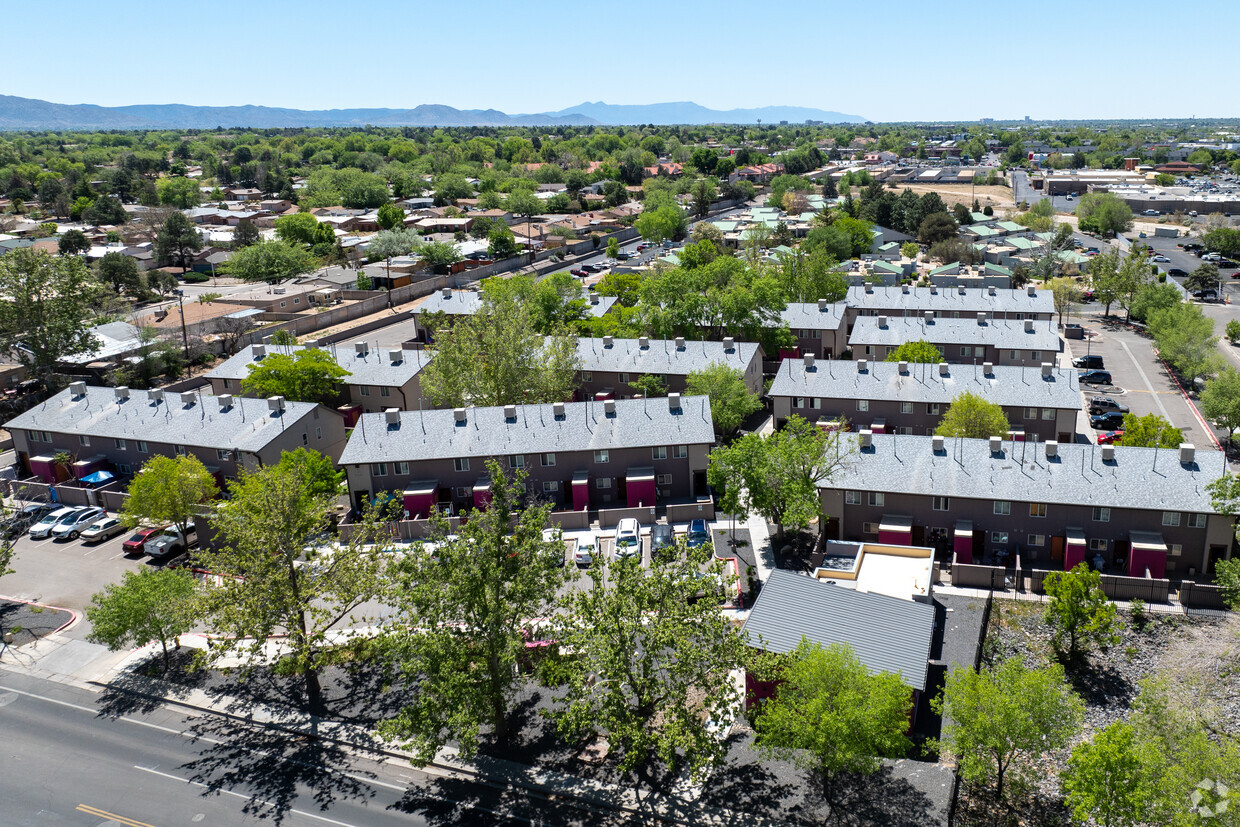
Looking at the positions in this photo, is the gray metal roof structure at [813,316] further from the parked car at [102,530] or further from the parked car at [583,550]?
the parked car at [102,530]

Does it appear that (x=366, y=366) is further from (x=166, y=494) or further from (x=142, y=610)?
(x=142, y=610)

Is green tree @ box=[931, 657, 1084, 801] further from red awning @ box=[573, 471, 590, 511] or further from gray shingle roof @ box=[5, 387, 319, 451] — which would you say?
gray shingle roof @ box=[5, 387, 319, 451]

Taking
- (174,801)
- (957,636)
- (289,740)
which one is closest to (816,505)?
(957,636)

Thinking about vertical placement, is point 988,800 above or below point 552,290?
below

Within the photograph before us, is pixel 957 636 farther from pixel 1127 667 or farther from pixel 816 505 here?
pixel 816 505

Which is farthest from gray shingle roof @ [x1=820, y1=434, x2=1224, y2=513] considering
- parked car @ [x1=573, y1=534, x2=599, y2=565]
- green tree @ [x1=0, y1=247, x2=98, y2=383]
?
green tree @ [x1=0, y1=247, x2=98, y2=383]

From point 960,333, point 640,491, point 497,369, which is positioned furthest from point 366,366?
point 960,333

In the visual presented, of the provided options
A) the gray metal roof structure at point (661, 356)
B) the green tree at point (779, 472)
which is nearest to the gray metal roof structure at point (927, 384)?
the gray metal roof structure at point (661, 356)
